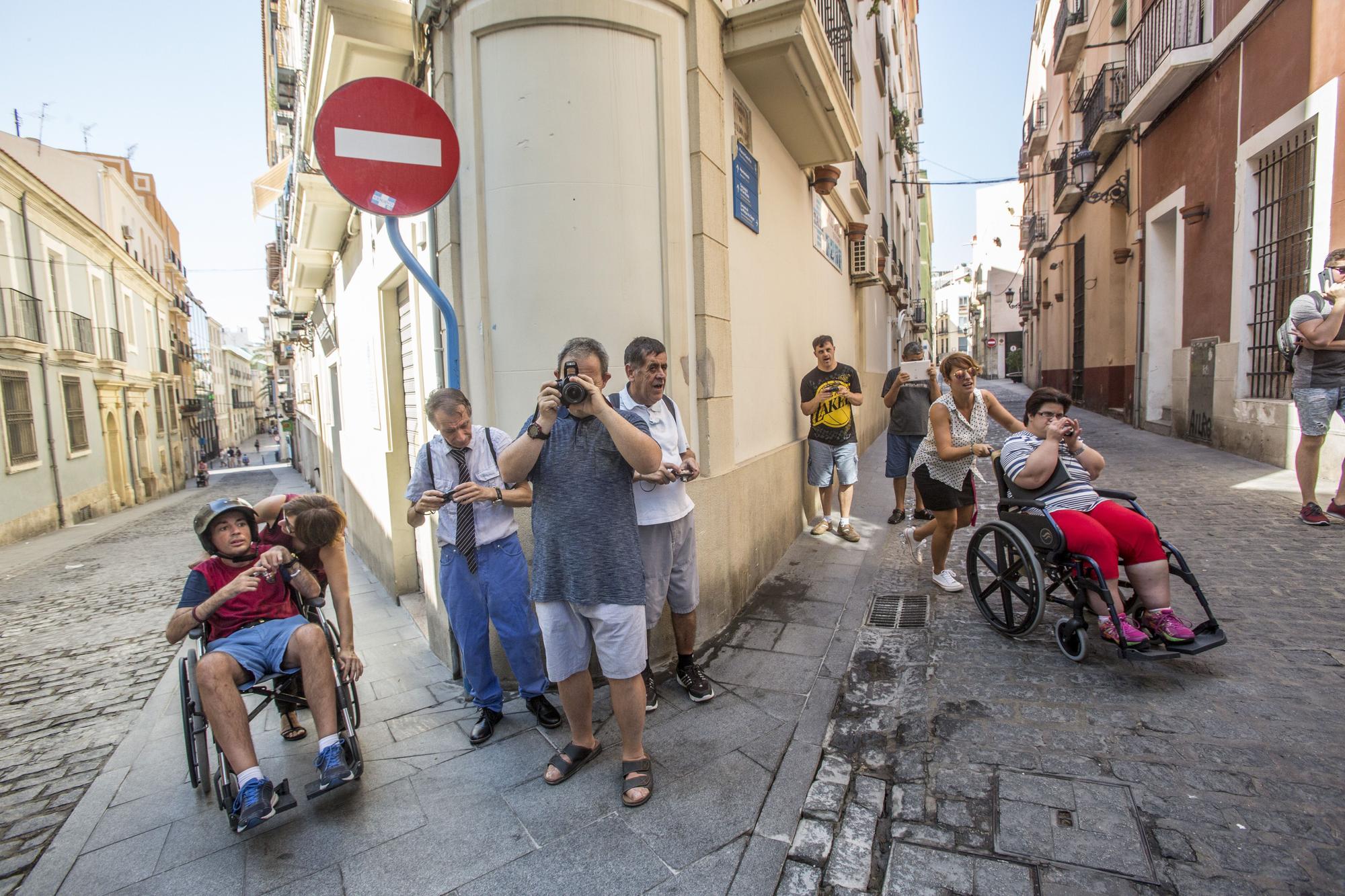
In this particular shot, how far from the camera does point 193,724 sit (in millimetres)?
2846

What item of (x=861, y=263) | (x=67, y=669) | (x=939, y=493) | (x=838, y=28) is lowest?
(x=67, y=669)

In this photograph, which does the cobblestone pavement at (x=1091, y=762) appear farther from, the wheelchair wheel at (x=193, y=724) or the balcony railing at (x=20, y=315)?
the balcony railing at (x=20, y=315)

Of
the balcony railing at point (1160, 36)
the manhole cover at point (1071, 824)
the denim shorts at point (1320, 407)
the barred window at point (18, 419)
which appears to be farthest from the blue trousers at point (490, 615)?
the barred window at point (18, 419)

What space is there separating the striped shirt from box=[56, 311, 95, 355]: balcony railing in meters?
23.6

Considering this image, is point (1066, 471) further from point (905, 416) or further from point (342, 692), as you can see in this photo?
point (342, 692)

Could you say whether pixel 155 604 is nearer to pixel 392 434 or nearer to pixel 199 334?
pixel 392 434

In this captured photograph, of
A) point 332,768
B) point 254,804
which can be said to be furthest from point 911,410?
point 254,804

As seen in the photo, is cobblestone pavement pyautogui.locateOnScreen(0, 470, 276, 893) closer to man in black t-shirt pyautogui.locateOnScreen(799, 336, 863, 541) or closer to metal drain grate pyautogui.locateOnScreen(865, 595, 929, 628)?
metal drain grate pyautogui.locateOnScreen(865, 595, 929, 628)

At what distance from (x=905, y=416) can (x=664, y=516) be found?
4034 mm

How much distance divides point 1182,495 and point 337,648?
7.19 m

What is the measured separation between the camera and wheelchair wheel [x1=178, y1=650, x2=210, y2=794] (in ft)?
9.29

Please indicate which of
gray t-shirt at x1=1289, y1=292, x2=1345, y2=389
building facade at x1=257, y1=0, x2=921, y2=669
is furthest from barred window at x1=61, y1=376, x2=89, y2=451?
gray t-shirt at x1=1289, y1=292, x2=1345, y2=389

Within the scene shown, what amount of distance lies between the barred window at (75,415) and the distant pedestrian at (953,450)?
22865 millimetres

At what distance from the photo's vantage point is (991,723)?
9.48 ft
